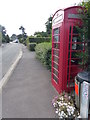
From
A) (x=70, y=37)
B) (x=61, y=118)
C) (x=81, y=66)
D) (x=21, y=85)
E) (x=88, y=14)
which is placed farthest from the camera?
(x=21, y=85)

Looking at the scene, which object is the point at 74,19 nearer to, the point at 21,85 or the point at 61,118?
the point at 61,118

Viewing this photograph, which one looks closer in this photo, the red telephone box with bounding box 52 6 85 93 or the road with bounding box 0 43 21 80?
the red telephone box with bounding box 52 6 85 93

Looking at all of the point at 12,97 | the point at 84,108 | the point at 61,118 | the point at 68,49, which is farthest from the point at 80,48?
the point at 12,97

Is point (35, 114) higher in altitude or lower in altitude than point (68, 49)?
lower

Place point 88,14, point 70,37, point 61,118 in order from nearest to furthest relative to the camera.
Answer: point 61,118
point 88,14
point 70,37

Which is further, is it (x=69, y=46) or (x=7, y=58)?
(x=7, y=58)

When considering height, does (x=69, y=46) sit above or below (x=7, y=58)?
above

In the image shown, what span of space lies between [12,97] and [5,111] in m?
0.78

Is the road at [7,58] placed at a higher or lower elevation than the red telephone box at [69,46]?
lower

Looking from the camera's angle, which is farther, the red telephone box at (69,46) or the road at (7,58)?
the road at (7,58)

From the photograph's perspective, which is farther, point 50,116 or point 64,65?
point 64,65

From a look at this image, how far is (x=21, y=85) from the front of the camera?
200 inches

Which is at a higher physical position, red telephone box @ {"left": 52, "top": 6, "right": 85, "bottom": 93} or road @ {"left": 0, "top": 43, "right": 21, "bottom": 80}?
red telephone box @ {"left": 52, "top": 6, "right": 85, "bottom": 93}

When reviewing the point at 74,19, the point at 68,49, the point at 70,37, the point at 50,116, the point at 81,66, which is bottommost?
the point at 50,116
